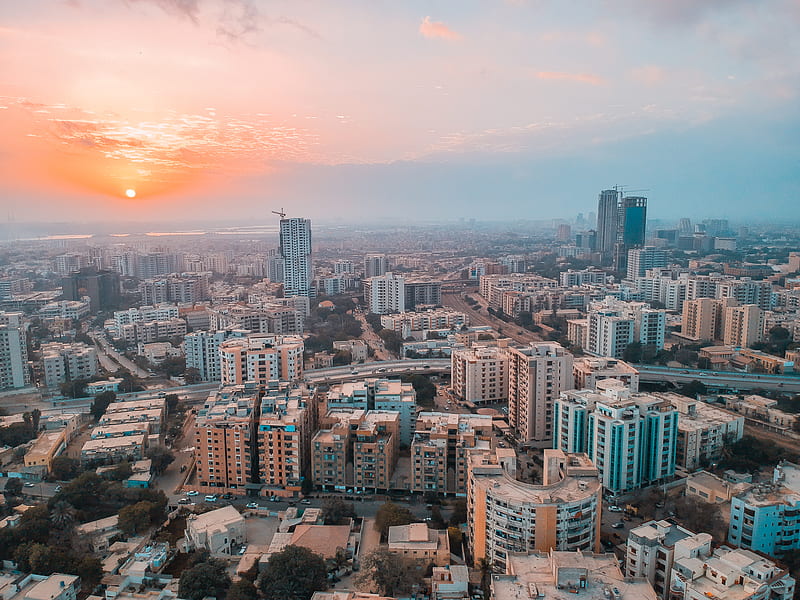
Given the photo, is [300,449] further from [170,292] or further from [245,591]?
[170,292]

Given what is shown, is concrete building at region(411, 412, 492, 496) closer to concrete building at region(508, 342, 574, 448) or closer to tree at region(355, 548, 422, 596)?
concrete building at region(508, 342, 574, 448)

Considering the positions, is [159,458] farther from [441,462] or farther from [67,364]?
[67,364]

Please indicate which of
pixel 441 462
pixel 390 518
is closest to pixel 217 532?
Answer: pixel 390 518

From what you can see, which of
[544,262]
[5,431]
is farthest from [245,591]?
[544,262]

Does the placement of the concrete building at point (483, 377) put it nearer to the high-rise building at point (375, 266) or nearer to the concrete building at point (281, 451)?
the concrete building at point (281, 451)

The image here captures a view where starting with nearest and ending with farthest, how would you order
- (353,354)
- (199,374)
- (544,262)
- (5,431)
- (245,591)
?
(245,591) < (5,431) < (199,374) < (353,354) < (544,262)
